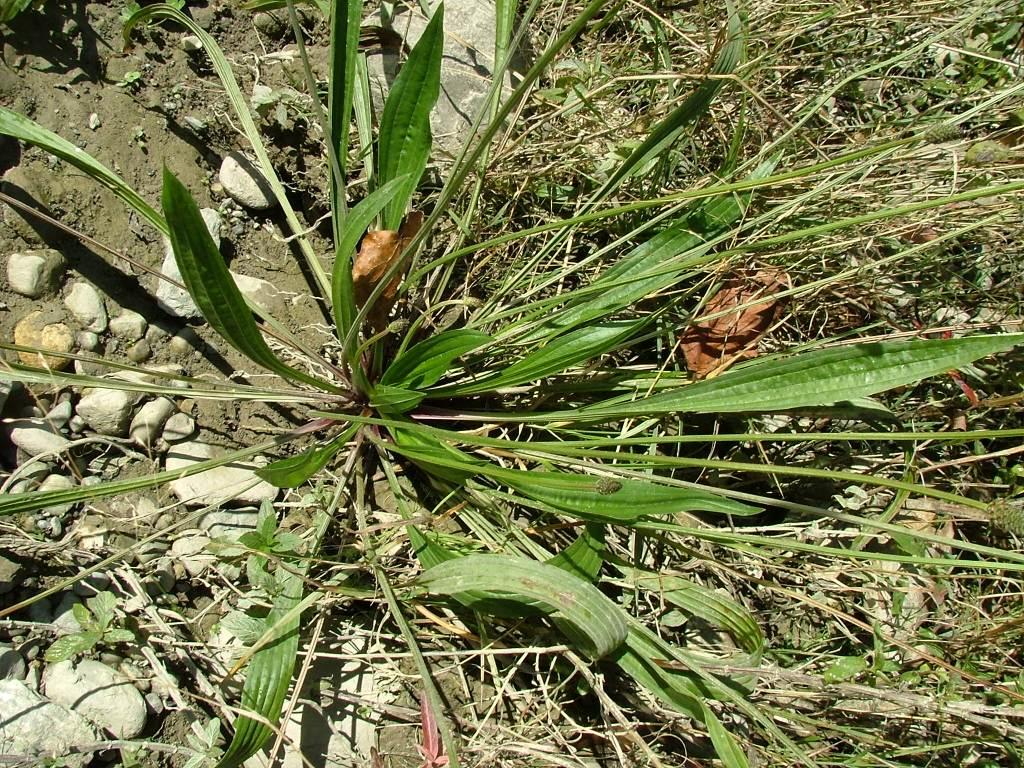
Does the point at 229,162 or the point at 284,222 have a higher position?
the point at 229,162

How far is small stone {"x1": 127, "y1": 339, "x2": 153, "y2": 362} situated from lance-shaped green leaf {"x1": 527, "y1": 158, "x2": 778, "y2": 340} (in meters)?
0.87

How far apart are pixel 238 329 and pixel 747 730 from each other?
1305mm

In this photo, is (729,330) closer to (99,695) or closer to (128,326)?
(128,326)

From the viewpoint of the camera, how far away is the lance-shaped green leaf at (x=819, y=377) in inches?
53.3

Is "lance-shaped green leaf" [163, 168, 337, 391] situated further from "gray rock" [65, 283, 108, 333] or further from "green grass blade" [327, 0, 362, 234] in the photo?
"gray rock" [65, 283, 108, 333]

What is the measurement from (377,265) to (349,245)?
0.31m

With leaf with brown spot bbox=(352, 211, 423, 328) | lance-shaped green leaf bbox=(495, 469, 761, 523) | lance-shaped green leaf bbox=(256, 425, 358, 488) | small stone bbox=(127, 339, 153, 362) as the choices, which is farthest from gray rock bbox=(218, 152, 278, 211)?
lance-shaped green leaf bbox=(495, 469, 761, 523)

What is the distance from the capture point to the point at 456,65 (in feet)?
6.57

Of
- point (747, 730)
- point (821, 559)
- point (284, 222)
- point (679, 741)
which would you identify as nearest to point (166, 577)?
point (284, 222)

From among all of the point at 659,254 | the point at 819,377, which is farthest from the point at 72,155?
the point at 819,377

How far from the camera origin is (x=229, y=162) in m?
1.76

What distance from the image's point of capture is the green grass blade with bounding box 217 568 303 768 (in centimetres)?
131

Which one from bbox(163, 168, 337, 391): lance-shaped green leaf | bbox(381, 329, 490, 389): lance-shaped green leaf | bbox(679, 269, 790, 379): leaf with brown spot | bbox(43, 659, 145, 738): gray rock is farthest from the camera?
bbox(679, 269, 790, 379): leaf with brown spot

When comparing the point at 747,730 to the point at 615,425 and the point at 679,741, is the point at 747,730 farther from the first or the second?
the point at 615,425
